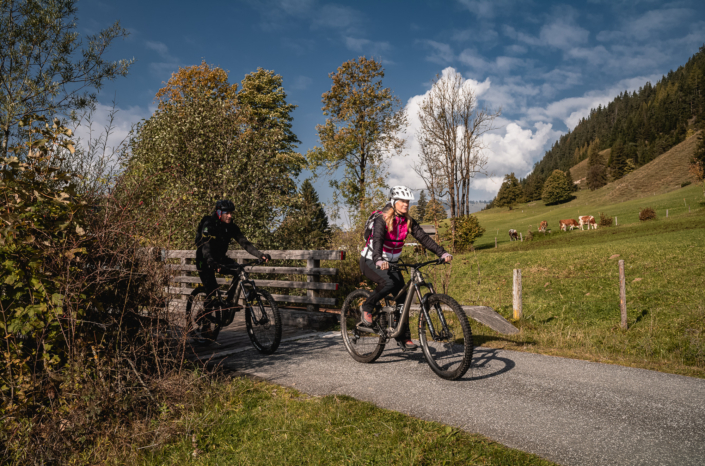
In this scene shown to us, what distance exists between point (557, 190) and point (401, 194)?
108549mm

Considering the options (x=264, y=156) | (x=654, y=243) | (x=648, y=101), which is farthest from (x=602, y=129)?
(x=264, y=156)

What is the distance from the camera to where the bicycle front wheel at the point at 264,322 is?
599 centimetres

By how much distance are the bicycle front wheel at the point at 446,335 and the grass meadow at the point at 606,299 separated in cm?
192

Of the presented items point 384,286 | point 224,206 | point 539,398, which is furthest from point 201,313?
point 539,398

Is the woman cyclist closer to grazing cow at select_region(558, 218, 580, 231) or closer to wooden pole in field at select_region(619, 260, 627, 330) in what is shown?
wooden pole in field at select_region(619, 260, 627, 330)

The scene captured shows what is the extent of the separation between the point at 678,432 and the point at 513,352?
280cm

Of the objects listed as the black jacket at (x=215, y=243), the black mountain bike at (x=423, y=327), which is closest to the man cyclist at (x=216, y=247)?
the black jacket at (x=215, y=243)

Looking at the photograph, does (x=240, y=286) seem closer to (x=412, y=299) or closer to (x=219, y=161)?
(x=412, y=299)

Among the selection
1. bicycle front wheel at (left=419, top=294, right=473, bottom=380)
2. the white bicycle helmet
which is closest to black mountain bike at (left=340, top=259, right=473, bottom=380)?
bicycle front wheel at (left=419, top=294, right=473, bottom=380)

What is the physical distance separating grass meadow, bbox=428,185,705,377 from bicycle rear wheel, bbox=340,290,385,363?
2.08m

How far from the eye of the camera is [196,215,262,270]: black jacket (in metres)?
6.10

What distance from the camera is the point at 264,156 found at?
15.5 m

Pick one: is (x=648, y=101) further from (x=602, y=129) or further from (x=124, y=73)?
(x=124, y=73)

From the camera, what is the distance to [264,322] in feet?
20.0
